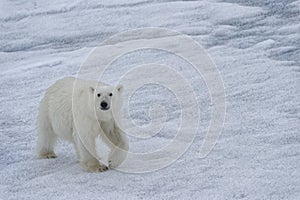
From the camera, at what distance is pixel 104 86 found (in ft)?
19.8

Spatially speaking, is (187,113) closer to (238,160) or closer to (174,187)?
(238,160)

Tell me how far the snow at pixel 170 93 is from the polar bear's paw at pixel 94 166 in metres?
0.07

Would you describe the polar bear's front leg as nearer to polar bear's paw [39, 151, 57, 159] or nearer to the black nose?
the black nose

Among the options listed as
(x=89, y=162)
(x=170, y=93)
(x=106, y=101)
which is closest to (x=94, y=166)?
(x=89, y=162)

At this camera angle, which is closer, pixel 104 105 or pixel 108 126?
pixel 104 105

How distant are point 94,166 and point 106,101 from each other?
78 centimetres

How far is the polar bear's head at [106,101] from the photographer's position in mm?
5906

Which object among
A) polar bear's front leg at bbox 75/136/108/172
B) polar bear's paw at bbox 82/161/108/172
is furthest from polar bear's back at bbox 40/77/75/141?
polar bear's paw at bbox 82/161/108/172

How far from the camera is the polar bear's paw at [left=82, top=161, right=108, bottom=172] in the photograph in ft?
20.8

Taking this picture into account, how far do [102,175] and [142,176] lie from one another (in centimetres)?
37

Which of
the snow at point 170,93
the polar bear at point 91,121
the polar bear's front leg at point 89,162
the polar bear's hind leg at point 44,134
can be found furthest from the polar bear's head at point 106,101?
the polar bear's hind leg at point 44,134

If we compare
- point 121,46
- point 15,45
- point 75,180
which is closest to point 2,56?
point 15,45

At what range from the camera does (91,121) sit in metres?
6.09

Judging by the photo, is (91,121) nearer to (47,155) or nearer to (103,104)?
(103,104)
